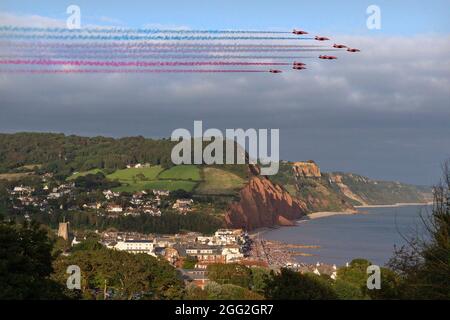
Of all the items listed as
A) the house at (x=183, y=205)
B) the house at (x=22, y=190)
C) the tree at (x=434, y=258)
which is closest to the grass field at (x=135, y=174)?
the house at (x=183, y=205)

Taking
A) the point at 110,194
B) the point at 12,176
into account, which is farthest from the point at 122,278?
the point at 12,176

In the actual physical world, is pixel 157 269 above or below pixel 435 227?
below

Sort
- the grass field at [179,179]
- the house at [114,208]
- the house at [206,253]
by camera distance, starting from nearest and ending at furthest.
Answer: the house at [206,253] → the house at [114,208] → the grass field at [179,179]

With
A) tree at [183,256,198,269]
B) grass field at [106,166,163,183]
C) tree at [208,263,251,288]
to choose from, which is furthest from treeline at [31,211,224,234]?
tree at [208,263,251,288]

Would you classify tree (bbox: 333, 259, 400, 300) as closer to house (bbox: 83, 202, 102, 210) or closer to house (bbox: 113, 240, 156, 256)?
house (bbox: 113, 240, 156, 256)

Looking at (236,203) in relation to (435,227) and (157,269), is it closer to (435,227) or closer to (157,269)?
(157,269)

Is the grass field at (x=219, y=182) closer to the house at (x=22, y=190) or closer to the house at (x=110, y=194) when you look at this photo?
the house at (x=110, y=194)
